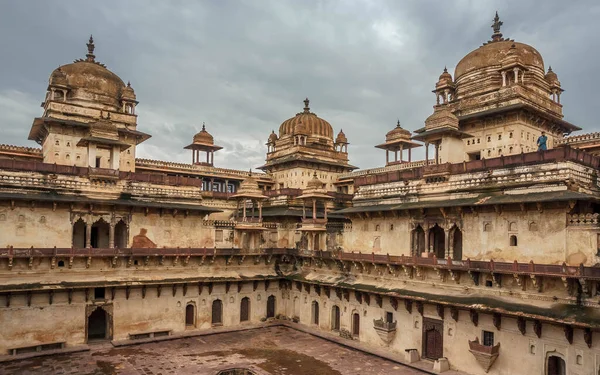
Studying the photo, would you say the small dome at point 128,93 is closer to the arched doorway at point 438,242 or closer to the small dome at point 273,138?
the small dome at point 273,138

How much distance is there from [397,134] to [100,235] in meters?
27.6

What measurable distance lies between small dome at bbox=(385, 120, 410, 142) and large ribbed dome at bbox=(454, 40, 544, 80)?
37.1 feet

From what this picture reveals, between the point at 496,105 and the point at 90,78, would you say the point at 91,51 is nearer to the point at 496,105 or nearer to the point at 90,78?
the point at 90,78

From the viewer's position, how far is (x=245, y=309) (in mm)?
33156

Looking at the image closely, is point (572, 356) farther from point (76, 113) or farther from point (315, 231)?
point (76, 113)

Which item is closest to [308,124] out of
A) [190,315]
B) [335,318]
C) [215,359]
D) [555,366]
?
[335,318]

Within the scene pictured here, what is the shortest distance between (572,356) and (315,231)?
1772 cm

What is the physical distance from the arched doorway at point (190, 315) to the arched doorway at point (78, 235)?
7.82m

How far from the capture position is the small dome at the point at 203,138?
163 feet

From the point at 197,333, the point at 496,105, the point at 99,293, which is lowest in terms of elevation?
Result: the point at 197,333

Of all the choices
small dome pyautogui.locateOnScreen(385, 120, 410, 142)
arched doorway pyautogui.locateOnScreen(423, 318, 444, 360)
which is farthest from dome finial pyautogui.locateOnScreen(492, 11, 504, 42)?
arched doorway pyautogui.locateOnScreen(423, 318, 444, 360)

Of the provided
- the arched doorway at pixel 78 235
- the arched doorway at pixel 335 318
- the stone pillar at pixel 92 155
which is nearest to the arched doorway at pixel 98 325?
the arched doorway at pixel 78 235

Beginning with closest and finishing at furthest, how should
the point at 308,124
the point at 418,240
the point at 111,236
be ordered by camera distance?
the point at 418,240 < the point at 111,236 < the point at 308,124

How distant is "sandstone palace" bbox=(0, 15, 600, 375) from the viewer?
21000 millimetres
